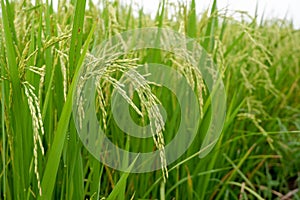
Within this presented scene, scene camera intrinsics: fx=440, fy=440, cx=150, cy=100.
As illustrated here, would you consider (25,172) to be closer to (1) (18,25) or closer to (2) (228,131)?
(1) (18,25)

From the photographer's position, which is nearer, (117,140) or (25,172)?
(25,172)

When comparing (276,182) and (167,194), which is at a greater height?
(167,194)

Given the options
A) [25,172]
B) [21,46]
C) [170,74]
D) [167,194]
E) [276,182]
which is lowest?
[276,182]

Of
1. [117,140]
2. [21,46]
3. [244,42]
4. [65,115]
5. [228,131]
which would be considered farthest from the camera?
[244,42]

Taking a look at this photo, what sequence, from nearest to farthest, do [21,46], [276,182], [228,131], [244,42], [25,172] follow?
[25,172] < [21,46] < [228,131] < [276,182] < [244,42]

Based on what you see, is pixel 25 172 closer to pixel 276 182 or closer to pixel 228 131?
pixel 228 131

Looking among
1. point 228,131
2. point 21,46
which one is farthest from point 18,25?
point 228,131
